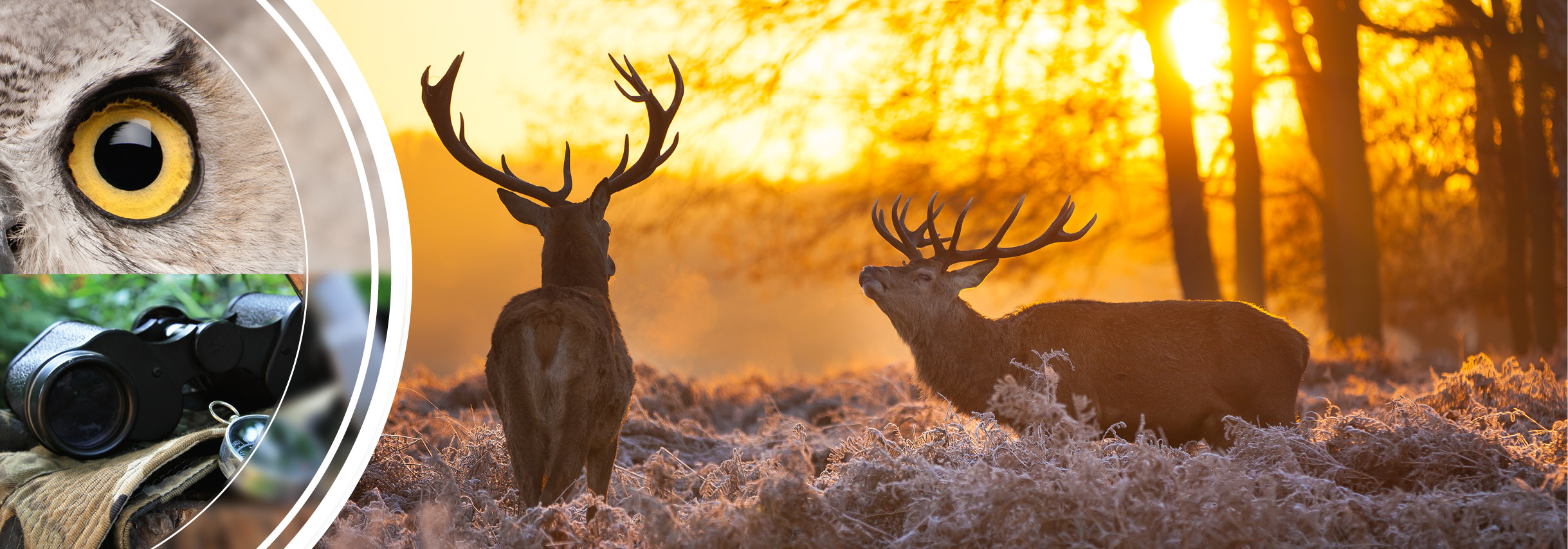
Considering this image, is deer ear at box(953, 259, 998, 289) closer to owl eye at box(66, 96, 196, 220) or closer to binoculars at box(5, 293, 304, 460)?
binoculars at box(5, 293, 304, 460)

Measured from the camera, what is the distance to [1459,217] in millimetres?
10992

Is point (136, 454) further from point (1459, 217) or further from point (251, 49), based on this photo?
point (1459, 217)

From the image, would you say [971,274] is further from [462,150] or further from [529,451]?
[462,150]

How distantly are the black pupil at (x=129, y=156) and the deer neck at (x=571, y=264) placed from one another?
5.48 ft

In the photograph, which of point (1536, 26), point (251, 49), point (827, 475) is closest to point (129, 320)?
point (251, 49)

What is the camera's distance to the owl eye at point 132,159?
6.88ft

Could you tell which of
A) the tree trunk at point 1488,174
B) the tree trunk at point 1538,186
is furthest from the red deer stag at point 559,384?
the tree trunk at point 1488,174

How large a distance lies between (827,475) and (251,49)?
268 cm

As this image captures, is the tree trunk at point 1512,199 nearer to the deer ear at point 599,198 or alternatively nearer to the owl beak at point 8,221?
the deer ear at point 599,198

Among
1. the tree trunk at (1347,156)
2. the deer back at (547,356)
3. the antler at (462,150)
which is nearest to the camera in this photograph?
the deer back at (547,356)

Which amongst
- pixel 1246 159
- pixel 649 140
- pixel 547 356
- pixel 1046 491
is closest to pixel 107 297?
pixel 547 356

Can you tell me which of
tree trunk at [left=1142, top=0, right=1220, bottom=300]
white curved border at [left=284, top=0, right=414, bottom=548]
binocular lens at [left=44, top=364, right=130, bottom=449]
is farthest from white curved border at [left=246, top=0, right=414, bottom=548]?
tree trunk at [left=1142, top=0, right=1220, bottom=300]

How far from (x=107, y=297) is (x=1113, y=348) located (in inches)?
161

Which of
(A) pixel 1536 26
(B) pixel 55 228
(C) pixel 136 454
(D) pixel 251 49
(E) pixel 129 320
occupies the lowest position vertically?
(C) pixel 136 454
